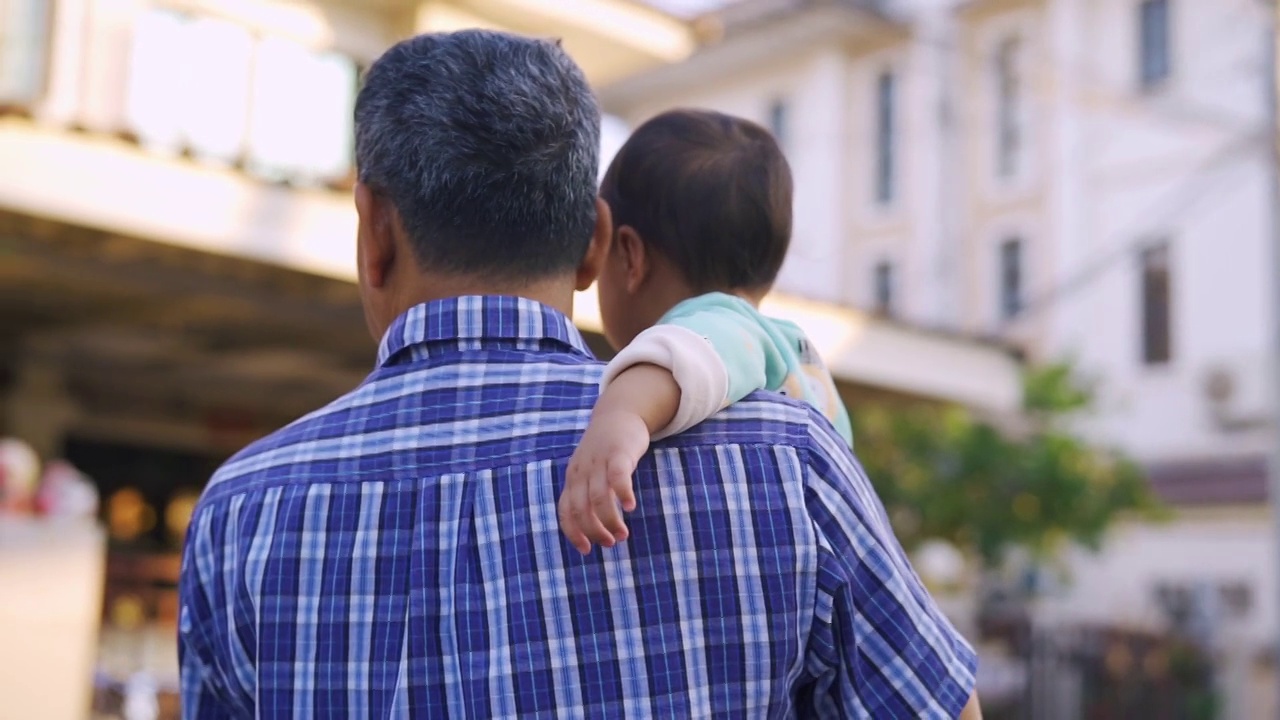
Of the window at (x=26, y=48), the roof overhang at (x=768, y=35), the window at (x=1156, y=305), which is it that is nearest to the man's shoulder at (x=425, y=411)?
the window at (x=26, y=48)

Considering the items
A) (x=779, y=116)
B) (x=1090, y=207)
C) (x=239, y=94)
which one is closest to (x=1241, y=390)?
(x=1090, y=207)

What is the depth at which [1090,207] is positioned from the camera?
917 inches

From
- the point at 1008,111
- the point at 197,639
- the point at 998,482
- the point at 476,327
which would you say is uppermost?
the point at 1008,111

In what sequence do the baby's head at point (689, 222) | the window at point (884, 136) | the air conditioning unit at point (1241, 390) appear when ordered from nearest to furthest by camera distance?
the baby's head at point (689, 222) < the air conditioning unit at point (1241, 390) < the window at point (884, 136)

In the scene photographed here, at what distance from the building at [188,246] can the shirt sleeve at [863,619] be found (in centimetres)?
580

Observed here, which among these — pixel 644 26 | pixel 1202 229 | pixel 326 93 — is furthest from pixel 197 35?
pixel 1202 229

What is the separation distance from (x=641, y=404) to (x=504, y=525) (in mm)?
186

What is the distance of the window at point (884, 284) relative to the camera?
2617cm

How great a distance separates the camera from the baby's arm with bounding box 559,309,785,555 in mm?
1455

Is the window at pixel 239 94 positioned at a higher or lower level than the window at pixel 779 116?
lower

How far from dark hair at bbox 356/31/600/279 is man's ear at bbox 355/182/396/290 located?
0.02 meters

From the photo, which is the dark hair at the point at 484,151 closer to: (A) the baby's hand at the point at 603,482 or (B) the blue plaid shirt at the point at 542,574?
(B) the blue plaid shirt at the point at 542,574

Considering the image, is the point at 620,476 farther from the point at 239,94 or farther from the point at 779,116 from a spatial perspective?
the point at 779,116

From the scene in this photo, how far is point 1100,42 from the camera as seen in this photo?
2377cm
